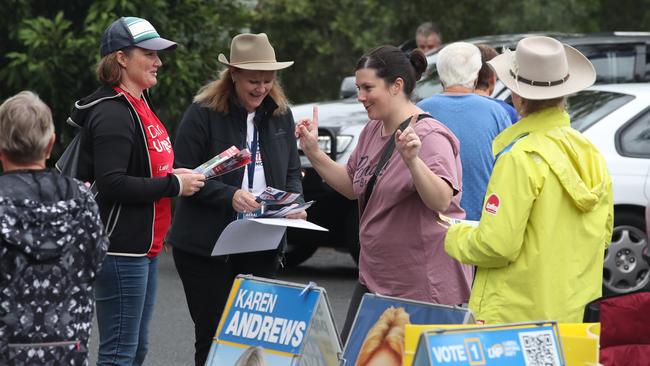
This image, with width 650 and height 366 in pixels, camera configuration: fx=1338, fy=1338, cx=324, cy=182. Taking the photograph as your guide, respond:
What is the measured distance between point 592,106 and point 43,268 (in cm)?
648

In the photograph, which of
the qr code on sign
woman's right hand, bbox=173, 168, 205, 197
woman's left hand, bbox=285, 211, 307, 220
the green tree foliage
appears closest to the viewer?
the qr code on sign

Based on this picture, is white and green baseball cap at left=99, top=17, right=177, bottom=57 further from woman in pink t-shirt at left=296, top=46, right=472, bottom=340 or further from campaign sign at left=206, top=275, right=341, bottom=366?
campaign sign at left=206, top=275, right=341, bottom=366

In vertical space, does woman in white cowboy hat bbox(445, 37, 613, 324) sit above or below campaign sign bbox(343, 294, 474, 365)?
above

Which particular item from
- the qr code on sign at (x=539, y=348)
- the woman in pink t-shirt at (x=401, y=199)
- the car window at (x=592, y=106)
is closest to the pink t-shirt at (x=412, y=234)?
the woman in pink t-shirt at (x=401, y=199)

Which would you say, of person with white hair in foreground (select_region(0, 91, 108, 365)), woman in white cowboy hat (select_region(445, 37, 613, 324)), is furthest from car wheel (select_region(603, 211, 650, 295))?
person with white hair in foreground (select_region(0, 91, 108, 365))

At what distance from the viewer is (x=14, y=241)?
410 cm

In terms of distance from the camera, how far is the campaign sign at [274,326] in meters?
4.95

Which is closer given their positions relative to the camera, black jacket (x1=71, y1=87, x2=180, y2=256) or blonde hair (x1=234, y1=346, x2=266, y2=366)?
blonde hair (x1=234, y1=346, x2=266, y2=366)

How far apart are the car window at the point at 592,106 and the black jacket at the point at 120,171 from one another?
15.9 feet

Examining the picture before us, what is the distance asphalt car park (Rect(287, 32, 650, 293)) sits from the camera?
954cm

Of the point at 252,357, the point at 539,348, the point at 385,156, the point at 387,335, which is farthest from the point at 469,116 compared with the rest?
the point at 539,348

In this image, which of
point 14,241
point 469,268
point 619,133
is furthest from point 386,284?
point 619,133

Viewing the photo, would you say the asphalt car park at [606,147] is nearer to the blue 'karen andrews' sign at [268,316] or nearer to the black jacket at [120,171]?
the black jacket at [120,171]

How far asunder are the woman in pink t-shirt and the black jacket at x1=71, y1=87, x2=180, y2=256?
2.72 ft
